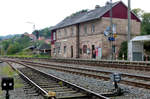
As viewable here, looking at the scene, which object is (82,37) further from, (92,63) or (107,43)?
(92,63)

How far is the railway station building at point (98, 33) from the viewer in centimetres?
3553

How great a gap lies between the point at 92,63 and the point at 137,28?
16.6 metres

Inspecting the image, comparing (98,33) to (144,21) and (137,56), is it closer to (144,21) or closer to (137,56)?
(137,56)

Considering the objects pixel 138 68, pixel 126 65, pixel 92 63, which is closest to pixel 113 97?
pixel 138 68

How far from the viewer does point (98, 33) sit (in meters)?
36.2

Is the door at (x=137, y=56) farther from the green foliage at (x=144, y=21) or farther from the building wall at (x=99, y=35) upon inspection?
the green foliage at (x=144, y=21)

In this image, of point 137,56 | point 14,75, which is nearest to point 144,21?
point 137,56

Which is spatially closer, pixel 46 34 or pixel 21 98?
pixel 21 98

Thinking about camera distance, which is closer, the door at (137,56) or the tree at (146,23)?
the door at (137,56)

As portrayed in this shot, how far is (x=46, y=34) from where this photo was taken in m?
181

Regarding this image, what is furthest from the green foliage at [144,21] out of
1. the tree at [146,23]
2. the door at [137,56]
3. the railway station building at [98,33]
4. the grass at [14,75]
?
the grass at [14,75]

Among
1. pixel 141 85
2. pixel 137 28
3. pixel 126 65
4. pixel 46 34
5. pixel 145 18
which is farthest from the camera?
pixel 46 34

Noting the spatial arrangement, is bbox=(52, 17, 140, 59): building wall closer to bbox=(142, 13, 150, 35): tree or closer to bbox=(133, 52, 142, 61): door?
bbox=(133, 52, 142, 61): door

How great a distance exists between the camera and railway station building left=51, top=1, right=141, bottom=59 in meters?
35.5
